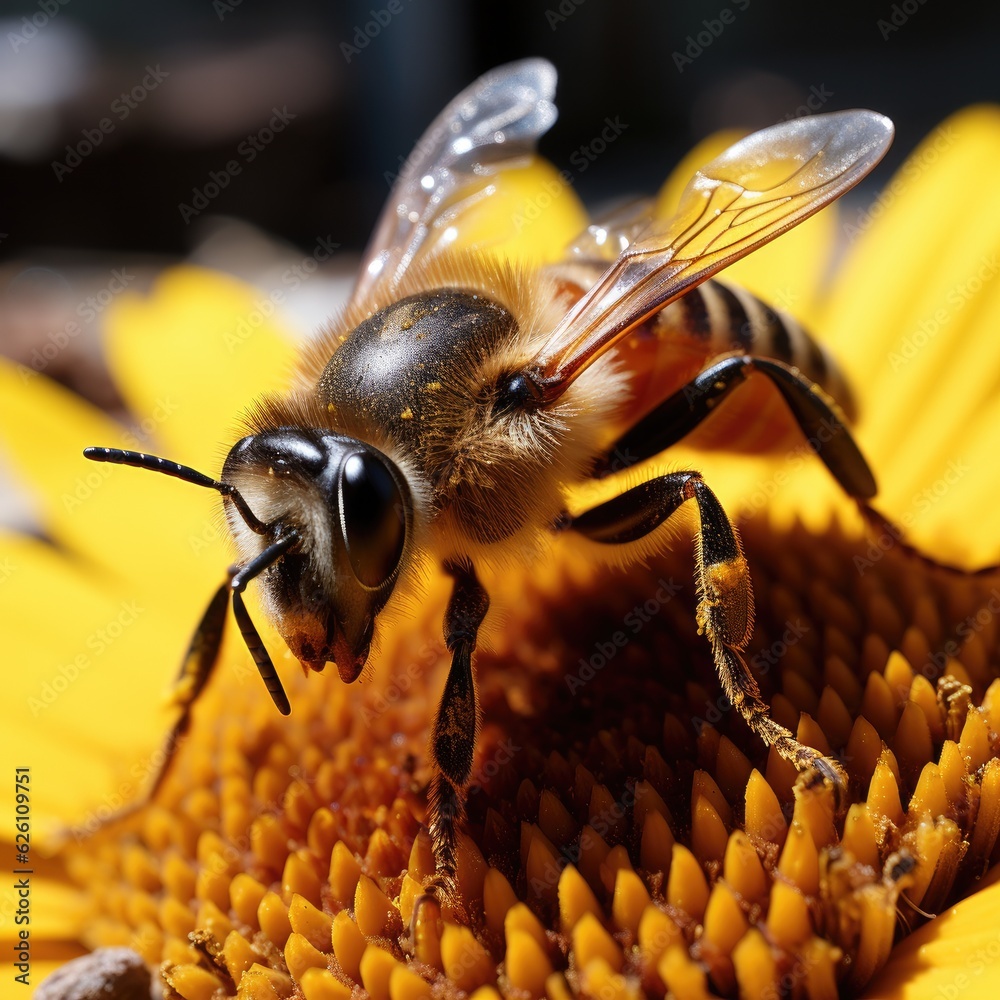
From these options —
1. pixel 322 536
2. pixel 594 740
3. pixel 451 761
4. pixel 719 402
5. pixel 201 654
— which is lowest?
pixel 594 740

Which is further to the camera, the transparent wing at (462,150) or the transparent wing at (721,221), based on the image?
the transparent wing at (462,150)

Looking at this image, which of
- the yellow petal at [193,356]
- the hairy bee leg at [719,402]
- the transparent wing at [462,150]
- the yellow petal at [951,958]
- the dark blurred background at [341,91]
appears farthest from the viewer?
the dark blurred background at [341,91]

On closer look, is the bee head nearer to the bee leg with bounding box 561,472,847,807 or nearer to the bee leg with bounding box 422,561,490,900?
the bee leg with bounding box 422,561,490,900

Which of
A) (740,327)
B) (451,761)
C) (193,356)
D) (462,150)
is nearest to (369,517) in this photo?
(451,761)

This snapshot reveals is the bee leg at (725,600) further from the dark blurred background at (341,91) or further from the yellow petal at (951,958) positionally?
the dark blurred background at (341,91)

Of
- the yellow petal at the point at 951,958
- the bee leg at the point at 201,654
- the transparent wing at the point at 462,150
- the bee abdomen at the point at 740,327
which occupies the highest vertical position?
the transparent wing at the point at 462,150

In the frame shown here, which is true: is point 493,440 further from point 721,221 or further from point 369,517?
point 721,221

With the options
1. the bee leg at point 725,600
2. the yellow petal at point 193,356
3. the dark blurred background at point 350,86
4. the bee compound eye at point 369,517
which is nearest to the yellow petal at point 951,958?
the bee leg at point 725,600
